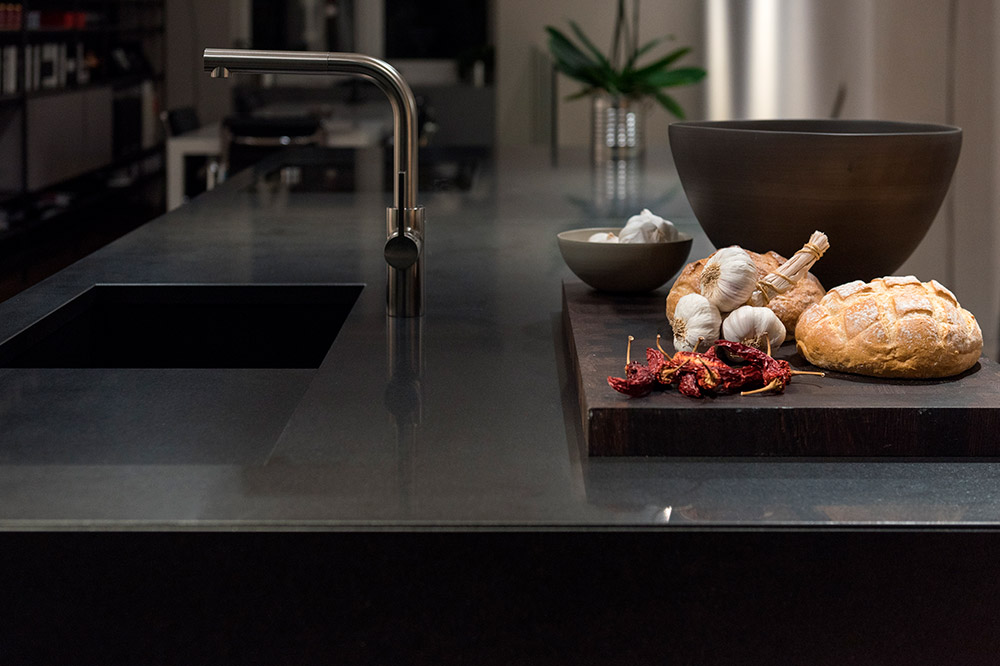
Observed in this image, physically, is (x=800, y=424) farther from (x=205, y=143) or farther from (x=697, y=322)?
(x=205, y=143)

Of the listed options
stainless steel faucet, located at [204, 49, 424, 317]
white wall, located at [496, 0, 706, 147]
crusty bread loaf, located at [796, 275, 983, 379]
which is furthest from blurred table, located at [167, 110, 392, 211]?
crusty bread loaf, located at [796, 275, 983, 379]

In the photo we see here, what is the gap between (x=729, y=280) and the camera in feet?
2.60

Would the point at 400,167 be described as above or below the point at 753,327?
above

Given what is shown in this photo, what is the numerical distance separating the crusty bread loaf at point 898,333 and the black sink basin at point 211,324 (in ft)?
2.22

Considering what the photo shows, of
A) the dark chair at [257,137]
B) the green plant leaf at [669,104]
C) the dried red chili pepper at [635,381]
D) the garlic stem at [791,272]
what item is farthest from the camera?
the dark chair at [257,137]

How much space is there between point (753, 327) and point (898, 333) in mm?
99

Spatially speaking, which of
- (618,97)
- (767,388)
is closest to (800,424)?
(767,388)

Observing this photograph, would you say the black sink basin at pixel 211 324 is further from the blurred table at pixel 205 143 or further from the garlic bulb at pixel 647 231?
the blurred table at pixel 205 143

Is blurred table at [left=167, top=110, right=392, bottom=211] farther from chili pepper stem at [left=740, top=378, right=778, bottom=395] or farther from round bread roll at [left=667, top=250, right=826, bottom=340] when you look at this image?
chili pepper stem at [left=740, top=378, right=778, bottom=395]

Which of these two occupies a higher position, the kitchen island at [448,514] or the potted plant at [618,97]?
the potted plant at [618,97]

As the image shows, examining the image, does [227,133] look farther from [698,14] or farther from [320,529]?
[320,529]

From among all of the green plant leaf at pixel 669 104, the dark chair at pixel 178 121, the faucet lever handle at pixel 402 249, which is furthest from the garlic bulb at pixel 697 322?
the dark chair at pixel 178 121

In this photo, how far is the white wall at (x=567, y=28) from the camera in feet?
20.1
